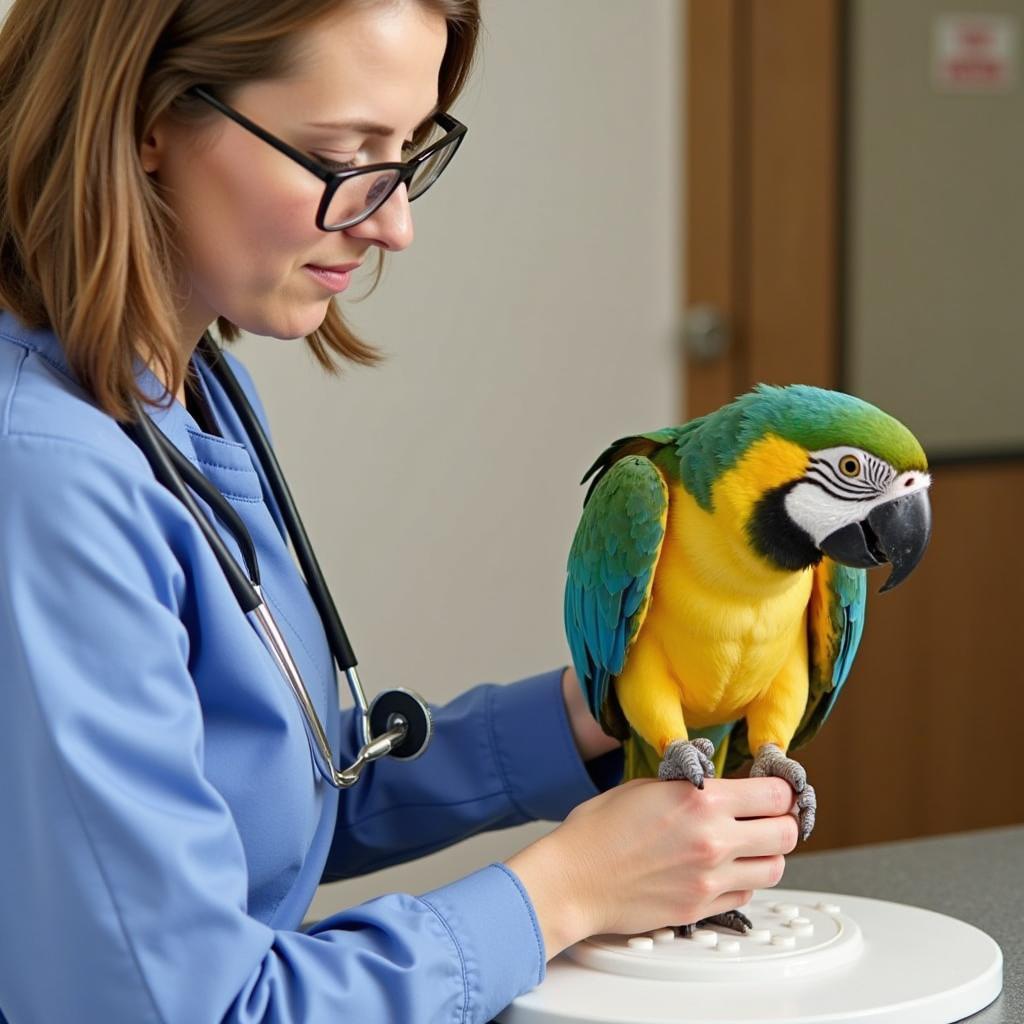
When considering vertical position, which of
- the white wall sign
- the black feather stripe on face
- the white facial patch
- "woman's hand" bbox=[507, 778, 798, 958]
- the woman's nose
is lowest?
"woman's hand" bbox=[507, 778, 798, 958]

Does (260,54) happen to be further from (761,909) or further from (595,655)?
(761,909)

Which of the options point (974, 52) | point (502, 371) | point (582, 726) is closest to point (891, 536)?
point (582, 726)

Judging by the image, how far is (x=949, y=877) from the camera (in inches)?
45.2

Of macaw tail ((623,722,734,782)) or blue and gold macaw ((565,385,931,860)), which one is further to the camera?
macaw tail ((623,722,734,782))

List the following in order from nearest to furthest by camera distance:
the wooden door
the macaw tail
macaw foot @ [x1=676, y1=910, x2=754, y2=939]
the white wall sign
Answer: macaw foot @ [x1=676, y1=910, x2=754, y2=939], the macaw tail, the wooden door, the white wall sign

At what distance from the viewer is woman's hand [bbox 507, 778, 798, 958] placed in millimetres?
885

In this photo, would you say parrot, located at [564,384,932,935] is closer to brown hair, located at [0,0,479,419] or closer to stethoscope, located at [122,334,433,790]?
stethoscope, located at [122,334,433,790]

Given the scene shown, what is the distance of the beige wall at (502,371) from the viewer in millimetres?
2398

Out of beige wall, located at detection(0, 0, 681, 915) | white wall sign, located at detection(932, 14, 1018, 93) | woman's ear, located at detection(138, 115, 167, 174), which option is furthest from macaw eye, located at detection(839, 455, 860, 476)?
white wall sign, located at detection(932, 14, 1018, 93)

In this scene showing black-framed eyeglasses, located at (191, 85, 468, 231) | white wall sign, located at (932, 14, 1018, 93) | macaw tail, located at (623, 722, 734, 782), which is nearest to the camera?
black-framed eyeglasses, located at (191, 85, 468, 231)

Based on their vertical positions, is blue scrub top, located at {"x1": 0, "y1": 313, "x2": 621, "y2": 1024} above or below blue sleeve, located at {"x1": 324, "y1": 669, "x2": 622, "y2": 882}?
above

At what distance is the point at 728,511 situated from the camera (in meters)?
0.94

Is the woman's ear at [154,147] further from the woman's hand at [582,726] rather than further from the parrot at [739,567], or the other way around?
the woman's hand at [582,726]

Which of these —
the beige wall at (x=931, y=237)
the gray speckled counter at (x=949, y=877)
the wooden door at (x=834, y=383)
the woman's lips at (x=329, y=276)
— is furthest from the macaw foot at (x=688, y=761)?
the beige wall at (x=931, y=237)
